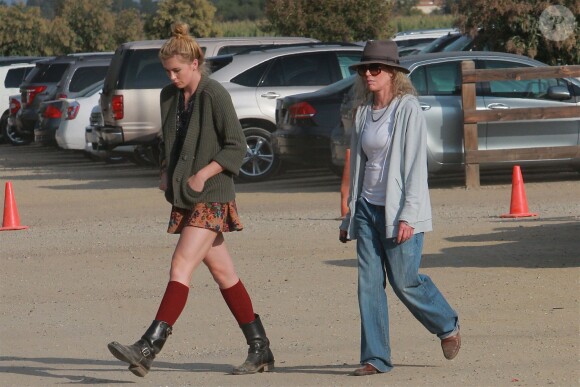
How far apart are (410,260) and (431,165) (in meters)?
9.39

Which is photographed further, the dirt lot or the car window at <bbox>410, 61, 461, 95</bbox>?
the car window at <bbox>410, 61, 461, 95</bbox>

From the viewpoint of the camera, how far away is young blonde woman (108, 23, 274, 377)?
7.00 m

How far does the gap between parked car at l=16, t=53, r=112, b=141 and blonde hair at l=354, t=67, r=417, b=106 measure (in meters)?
19.4

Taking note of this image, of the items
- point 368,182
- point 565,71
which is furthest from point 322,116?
point 368,182

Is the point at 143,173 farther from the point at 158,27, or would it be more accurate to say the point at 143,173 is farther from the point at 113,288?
the point at 158,27

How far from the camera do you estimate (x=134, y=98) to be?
784 inches

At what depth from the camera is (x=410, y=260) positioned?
682cm

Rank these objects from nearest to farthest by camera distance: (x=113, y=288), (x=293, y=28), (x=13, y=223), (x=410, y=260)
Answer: (x=410, y=260)
(x=113, y=288)
(x=13, y=223)
(x=293, y=28)

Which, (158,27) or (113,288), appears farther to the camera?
(158,27)

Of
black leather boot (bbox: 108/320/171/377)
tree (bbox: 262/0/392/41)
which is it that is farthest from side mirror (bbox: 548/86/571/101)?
tree (bbox: 262/0/392/41)

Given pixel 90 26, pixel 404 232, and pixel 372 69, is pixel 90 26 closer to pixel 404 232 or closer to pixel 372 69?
pixel 372 69

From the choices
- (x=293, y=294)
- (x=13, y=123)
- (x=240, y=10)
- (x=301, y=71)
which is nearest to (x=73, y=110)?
(x=13, y=123)

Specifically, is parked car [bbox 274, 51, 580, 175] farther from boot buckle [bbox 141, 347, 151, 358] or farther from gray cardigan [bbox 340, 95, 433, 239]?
boot buckle [bbox 141, 347, 151, 358]

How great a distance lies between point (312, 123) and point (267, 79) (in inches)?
72.9
